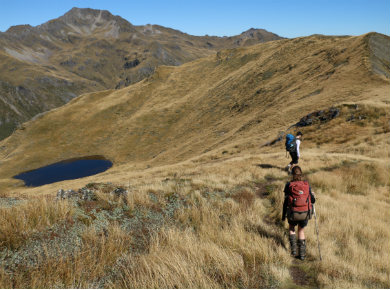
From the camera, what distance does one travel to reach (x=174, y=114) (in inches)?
2795

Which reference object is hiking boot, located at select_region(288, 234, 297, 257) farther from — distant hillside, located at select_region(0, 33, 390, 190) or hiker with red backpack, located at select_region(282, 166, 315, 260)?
distant hillside, located at select_region(0, 33, 390, 190)

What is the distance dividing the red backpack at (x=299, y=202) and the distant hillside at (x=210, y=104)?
75.1 ft

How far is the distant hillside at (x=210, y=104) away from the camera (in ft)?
108

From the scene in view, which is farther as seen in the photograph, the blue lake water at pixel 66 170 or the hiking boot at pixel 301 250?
the blue lake water at pixel 66 170

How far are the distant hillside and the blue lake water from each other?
268 centimetres

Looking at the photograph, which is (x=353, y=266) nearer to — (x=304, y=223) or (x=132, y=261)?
(x=304, y=223)

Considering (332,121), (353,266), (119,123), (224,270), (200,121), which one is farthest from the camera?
(119,123)

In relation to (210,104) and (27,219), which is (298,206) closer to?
(27,219)

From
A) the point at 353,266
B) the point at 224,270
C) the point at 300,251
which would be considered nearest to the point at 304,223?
the point at 300,251

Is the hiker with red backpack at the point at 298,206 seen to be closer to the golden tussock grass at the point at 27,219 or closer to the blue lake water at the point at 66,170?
the golden tussock grass at the point at 27,219

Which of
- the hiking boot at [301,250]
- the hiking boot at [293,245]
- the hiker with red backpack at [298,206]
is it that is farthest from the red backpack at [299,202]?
the hiking boot at [301,250]

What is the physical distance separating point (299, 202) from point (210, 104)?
60090 millimetres

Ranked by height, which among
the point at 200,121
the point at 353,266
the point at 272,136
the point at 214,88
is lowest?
the point at 353,266

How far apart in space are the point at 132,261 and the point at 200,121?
181 ft
